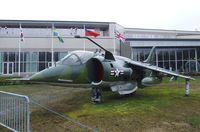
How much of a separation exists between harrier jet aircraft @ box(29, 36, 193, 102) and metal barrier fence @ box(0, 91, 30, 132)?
120 inches

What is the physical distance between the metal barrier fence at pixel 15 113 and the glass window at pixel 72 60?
13.8ft

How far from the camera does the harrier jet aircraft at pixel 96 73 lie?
13608 millimetres

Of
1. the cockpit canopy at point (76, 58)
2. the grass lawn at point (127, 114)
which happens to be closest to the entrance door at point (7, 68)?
the grass lawn at point (127, 114)

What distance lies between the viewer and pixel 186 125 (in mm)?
10852

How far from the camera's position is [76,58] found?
14.4m

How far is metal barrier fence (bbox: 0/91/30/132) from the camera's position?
9.14 metres

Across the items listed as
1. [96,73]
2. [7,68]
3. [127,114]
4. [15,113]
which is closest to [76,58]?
[96,73]

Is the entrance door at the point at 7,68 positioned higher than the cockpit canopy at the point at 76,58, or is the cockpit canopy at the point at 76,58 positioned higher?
the cockpit canopy at the point at 76,58

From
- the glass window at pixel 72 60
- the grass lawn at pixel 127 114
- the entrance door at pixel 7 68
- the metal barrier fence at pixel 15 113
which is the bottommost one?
the grass lawn at pixel 127 114

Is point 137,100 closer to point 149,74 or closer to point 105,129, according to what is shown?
point 149,74

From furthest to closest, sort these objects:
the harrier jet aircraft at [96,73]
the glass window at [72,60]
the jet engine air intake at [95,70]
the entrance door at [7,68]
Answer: the entrance door at [7,68] < the jet engine air intake at [95,70] < the glass window at [72,60] < the harrier jet aircraft at [96,73]

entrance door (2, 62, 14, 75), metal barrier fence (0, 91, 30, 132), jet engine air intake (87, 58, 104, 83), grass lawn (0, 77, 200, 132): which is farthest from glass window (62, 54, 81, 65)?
entrance door (2, 62, 14, 75)

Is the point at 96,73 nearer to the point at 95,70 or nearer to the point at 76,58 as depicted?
the point at 95,70

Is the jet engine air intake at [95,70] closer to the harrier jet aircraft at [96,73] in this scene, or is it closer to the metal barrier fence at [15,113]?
the harrier jet aircraft at [96,73]
